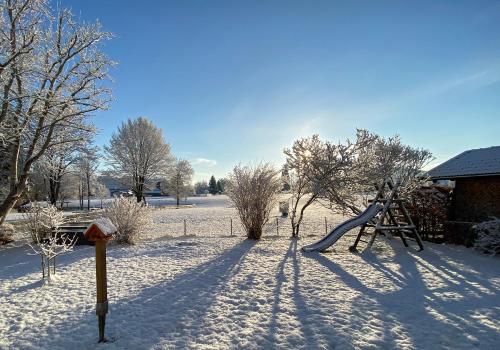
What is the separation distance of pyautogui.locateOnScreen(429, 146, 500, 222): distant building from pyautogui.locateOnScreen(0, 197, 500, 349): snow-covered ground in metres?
4.51

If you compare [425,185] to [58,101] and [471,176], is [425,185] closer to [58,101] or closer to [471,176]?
[471,176]

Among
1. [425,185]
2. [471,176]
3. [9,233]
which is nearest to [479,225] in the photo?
[471,176]

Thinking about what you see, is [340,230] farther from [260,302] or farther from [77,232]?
[77,232]

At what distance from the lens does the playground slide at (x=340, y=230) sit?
38.5 feet

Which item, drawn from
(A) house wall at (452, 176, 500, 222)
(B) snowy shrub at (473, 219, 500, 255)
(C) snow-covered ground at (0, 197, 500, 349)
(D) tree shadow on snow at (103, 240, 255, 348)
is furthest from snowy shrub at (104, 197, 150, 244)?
(A) house wall at (452, 176, 500, 222)

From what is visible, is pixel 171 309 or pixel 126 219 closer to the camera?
pixel 171 309

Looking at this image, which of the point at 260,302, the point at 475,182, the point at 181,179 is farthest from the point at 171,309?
the point at 181,179

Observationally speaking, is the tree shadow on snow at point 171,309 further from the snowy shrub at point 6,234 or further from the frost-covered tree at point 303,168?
the snowy shrub at point 6,234

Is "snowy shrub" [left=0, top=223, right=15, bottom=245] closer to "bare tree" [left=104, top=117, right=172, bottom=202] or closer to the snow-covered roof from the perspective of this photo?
the snow-covered roof

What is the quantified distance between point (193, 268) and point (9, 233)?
10.6 m

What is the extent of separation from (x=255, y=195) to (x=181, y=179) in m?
38.2

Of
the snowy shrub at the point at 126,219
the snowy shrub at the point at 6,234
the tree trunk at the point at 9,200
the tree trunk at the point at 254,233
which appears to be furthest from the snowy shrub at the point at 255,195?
the snowy shrub at the point at 6,234

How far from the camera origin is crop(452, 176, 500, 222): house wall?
13.4m

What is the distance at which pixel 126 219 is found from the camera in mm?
13445
